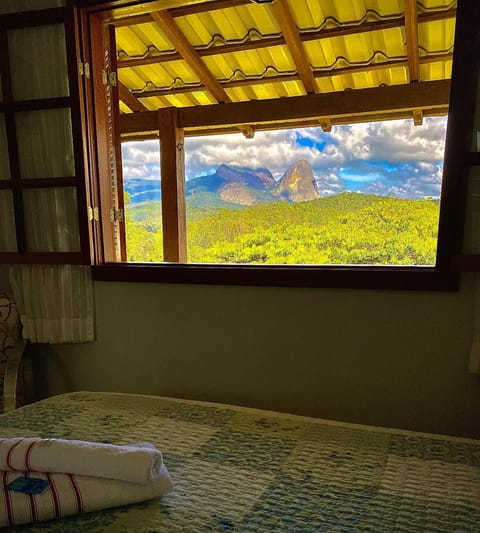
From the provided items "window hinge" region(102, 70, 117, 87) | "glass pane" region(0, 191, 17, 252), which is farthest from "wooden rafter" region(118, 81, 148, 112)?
"glass pane" region(0, 191, 17, 252)

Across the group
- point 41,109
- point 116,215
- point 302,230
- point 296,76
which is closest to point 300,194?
point 302,230

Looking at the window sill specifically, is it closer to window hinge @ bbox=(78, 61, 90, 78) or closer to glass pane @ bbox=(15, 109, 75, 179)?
glass pane @ bbox=(15, 109, 75, 179)

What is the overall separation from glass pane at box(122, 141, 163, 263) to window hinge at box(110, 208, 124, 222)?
1.74 meters

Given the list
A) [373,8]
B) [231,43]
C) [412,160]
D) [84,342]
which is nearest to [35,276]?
[84,342]

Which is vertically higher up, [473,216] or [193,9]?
[193,9]

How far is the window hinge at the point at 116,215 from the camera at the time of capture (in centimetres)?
183

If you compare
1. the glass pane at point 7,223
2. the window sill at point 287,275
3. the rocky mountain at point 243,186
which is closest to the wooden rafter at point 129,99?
the rocky mountain at point 243,186

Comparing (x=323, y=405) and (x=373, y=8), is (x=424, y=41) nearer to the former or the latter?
(x=373, y=8)

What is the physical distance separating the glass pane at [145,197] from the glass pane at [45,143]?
1.89 metres

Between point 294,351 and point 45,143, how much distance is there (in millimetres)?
1434

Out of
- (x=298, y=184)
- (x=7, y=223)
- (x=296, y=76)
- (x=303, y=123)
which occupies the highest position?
(x=296, y=76)

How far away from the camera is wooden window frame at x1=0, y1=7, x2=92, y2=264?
1.61 metres

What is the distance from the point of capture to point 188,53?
102 inches

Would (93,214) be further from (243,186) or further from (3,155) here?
(243,186)
